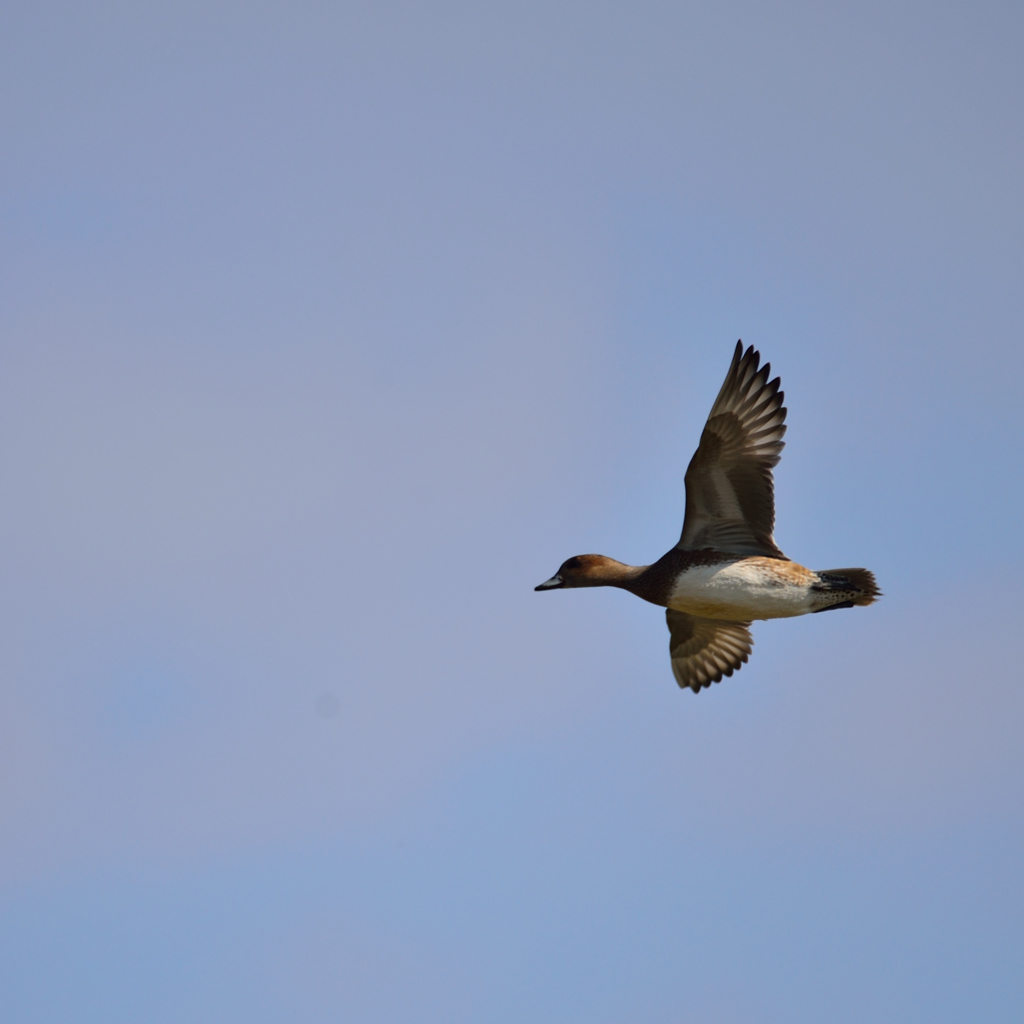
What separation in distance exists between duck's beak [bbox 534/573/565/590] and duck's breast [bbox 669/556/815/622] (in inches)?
67.2

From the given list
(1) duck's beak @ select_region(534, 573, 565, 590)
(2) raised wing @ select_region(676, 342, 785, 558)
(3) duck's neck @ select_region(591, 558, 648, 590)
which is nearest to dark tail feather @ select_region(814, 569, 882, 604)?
(2) raised wing @ select_region(676, 342, 785, 558)

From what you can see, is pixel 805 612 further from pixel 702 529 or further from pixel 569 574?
pixel 569 574

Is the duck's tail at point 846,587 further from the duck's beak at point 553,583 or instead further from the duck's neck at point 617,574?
the duck's beak at point 553,583

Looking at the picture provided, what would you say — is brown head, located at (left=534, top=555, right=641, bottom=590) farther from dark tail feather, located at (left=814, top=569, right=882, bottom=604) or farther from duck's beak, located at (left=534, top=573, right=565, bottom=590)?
dark tail feather, located at (left=814, top=569, right=882, bottom=604)

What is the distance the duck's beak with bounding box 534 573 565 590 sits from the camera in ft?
52.9

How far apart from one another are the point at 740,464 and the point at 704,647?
130 inches

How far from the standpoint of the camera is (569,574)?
16.0 metres

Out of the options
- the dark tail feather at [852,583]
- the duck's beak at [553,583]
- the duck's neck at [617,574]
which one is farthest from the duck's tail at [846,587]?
the duck's beak at [553,583]

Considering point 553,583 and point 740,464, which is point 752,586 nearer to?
point 740,464

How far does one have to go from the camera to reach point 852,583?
48.1 ft

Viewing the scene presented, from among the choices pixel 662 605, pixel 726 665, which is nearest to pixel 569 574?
pixel 662 605

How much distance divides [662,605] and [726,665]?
6.91 feet

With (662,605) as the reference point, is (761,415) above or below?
above

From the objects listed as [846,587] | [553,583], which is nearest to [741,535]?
[846,587]
